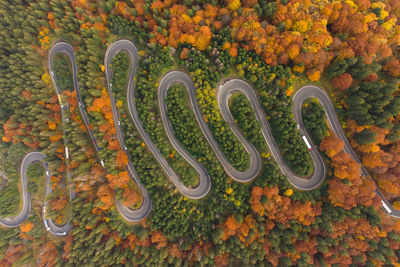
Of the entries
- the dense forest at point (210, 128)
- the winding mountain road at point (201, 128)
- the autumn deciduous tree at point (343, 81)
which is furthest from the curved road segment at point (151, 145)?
the autumn deciduous tree at point (343, 81)

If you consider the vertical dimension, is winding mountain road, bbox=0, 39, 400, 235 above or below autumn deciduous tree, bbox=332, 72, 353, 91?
below

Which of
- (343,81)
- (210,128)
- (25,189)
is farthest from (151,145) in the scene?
(343,81)

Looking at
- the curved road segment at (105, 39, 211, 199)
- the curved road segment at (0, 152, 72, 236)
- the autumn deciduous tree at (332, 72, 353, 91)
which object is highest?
the autumn deciduous tree at (332, 72, 353, 91)

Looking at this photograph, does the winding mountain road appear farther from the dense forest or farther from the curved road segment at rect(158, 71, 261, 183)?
the dense forest

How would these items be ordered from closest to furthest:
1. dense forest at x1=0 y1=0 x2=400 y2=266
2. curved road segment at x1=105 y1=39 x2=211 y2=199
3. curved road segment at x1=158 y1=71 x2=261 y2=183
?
dense forest at x1=0 y1=0 x2=400 y2=266 < curved road segment at x1=158 y1=71 x2=261 y2=183 < curved road segment at x1=105 y1=39 x2=211 y2=199

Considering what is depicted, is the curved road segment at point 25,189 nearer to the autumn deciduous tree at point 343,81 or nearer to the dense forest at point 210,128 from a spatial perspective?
A: the dense forest at point 210,128

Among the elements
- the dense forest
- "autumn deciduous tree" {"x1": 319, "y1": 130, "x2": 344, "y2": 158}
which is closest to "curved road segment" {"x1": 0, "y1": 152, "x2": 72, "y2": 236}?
the dense forest

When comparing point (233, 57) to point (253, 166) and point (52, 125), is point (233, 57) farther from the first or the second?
point (52, 125)
